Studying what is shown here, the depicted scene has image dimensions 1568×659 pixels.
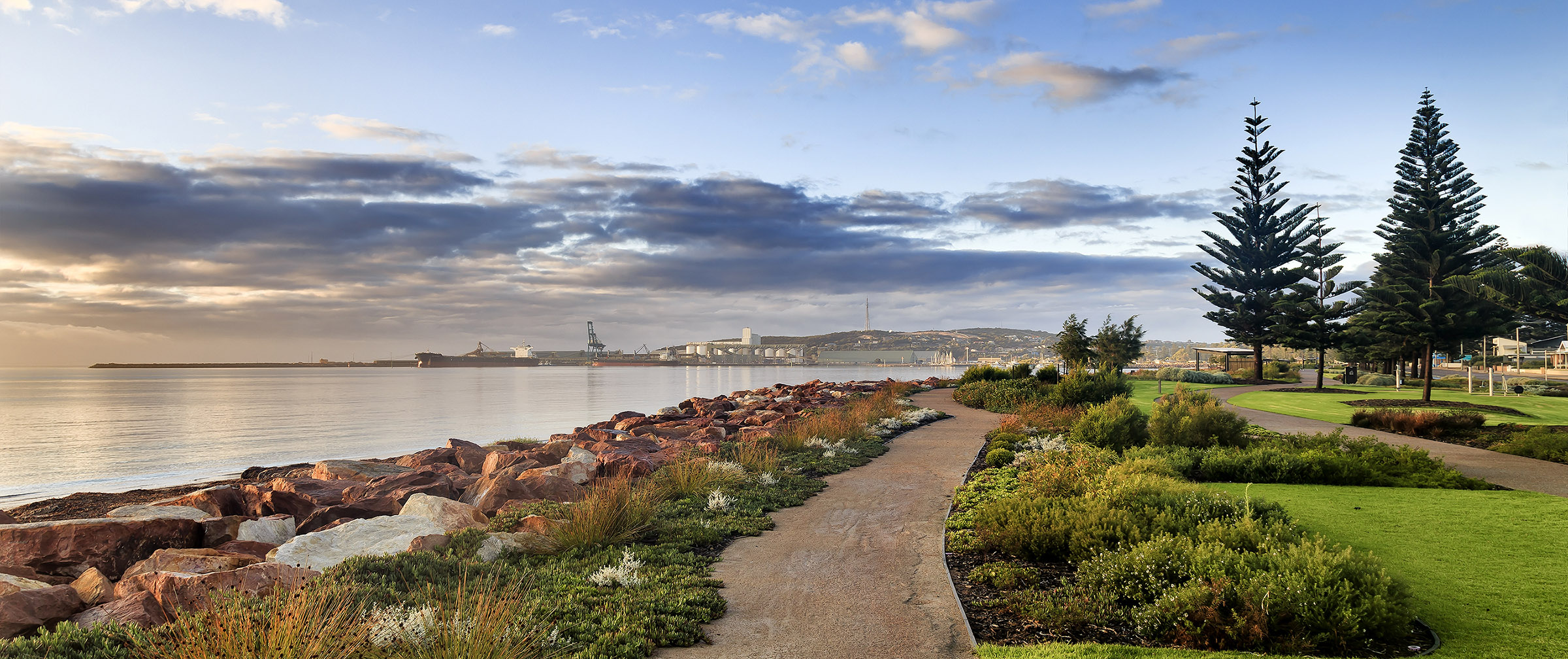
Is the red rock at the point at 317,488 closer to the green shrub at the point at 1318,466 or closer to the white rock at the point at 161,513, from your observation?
the white rock at the point at 161,513

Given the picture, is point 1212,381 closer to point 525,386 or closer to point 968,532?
point 968,532

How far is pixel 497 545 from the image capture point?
6078 mm

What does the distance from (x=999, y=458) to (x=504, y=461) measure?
8.00m

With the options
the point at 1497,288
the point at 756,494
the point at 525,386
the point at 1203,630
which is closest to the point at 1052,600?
the point at 1203,630

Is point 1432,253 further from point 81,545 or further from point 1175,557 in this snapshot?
point 81,545

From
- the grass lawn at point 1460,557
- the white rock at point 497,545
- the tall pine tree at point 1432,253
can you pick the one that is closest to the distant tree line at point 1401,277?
the tall pine tree at point 1432,253

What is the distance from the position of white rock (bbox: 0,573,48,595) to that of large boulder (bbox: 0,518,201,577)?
1.07 meters

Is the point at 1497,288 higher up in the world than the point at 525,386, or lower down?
higher up

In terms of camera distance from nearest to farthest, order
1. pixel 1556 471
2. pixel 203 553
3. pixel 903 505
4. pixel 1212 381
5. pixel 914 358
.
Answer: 1. pixel 203 553
2. pixel 903 505
3. pixel 1556 471
4. pixel 1212 381
5. pixel 914 358

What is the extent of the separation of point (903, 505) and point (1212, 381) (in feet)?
93.4

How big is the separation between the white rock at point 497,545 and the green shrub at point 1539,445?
44.9 feet

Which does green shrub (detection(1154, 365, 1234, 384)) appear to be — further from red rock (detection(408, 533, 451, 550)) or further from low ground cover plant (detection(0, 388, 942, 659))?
red rock (detection(408, 533, 451, 550))

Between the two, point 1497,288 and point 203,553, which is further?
point 1497,288

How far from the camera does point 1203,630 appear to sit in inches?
170
